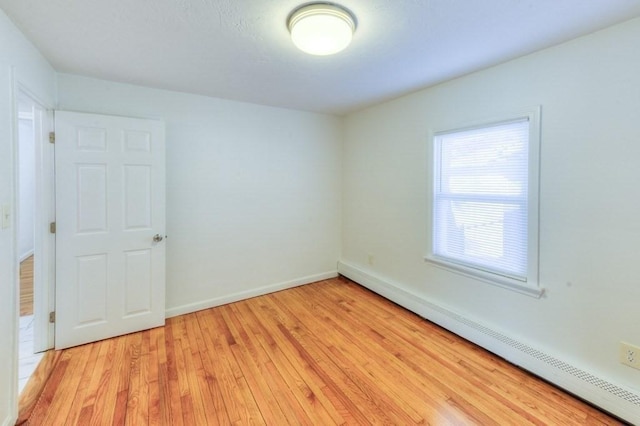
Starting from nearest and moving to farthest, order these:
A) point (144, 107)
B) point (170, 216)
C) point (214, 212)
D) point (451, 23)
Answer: point (451, 23)
point (144, 107)
point (170, 216)
point (214, 212)

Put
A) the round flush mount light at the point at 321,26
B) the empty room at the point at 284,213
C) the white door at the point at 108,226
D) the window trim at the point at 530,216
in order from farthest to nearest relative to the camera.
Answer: the white door at the point at 108,226
the window trim at the point at 530,216
the empty room at the point at 284,213
the round flush mount light at the point at 321,26

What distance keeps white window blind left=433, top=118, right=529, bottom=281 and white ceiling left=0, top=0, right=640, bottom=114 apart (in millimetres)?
592

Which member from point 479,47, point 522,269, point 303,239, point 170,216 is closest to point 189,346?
point 170,216

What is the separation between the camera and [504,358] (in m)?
2.25

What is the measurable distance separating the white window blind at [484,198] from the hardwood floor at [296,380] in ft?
2.50

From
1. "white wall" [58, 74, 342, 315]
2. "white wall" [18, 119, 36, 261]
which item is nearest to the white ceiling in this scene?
"white wall" [58, 74, 342, 315]

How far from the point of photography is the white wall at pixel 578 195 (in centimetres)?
170

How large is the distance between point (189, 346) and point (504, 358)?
8.31 feet

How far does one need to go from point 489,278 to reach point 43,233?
3.60 m

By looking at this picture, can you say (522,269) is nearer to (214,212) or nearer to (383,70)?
(383,70)

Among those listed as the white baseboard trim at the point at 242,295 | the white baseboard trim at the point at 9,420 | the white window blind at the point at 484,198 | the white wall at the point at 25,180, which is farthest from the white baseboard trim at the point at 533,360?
the white wall at the point at 25,180

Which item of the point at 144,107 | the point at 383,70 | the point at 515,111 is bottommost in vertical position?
the point at 515,111

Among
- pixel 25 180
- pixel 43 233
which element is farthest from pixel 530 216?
pixel 25 180

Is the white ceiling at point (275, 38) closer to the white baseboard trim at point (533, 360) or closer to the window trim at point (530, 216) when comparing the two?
the window trim at point (530, 216)
